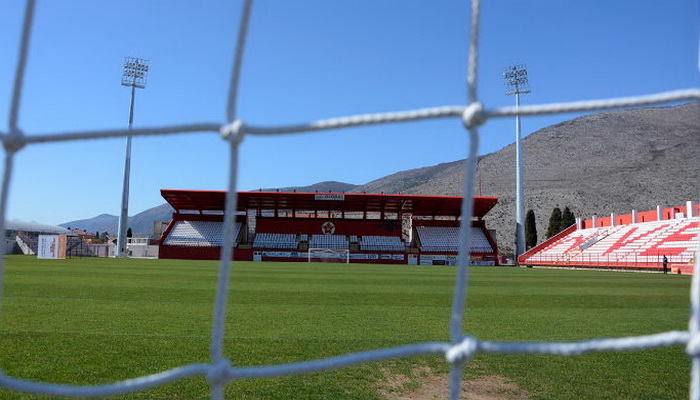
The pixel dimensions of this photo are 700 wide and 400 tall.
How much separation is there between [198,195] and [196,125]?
3013 cm

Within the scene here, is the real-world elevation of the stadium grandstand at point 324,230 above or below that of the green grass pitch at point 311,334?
above

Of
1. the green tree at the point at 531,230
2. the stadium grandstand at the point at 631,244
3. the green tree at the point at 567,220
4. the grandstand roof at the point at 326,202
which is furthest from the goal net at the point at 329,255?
the green tree at the point at 567,220

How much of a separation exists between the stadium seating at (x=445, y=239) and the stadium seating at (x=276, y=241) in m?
8.65

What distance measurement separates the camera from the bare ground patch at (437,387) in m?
2.60

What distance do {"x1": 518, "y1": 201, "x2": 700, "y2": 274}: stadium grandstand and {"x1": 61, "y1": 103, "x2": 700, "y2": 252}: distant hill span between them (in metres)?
39.8

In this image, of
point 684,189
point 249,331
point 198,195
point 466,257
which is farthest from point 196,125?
point 684,189

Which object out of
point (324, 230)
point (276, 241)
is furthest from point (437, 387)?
point (324, 230)

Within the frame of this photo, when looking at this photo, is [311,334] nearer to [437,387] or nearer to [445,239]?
[437,387]

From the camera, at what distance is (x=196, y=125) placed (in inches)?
64.7

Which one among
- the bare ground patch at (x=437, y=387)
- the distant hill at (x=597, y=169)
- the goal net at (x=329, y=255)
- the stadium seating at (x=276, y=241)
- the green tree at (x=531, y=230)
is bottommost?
the bare ground patch at (x=437, y=387)

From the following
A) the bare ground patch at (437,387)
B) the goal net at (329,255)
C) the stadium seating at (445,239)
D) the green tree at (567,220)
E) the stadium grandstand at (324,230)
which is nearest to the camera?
the bare ground patch at (437,387)

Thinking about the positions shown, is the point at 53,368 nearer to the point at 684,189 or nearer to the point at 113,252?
the point at 113,252

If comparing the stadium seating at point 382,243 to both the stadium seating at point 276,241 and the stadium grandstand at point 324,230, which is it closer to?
the stadium grandstand at point 324,230

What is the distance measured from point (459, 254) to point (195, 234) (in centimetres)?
3194
